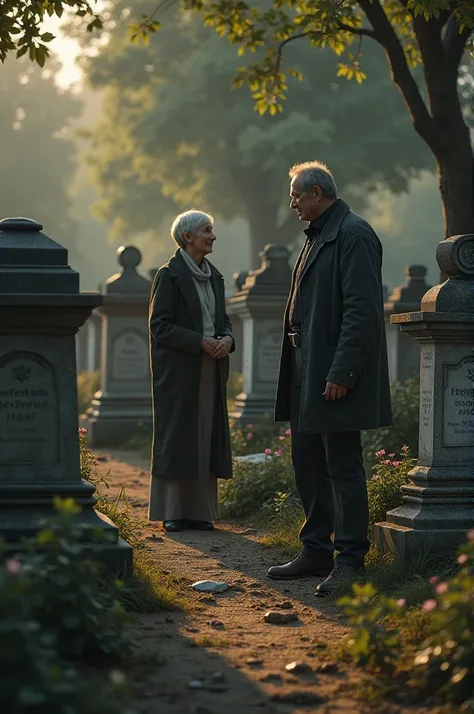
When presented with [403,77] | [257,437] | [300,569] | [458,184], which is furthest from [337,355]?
[257,437]

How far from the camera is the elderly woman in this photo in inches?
345

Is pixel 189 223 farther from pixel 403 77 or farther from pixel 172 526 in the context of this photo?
pixel 403 77

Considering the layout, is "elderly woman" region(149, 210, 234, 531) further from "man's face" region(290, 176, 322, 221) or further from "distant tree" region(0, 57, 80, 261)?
"distant tree" region(0, 57, 80, 261)

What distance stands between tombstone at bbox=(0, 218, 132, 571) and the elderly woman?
2.36m

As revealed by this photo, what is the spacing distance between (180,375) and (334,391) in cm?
254

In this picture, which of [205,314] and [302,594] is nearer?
[302,594]

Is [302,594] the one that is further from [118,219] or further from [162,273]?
[118,219]

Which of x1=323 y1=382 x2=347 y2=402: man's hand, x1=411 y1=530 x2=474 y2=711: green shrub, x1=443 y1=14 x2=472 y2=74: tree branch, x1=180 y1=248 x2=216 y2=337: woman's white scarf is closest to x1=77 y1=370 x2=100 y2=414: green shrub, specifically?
x1=443 y1=14 x2=472 y2=74: tree branch

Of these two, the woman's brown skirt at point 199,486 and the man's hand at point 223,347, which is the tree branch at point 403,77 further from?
the woman's brown skirt at point 199,486

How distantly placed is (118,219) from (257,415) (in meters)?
31.4

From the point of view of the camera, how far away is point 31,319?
6320 mm

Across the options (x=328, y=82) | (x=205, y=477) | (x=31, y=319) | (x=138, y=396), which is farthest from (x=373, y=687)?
(x=328, y=82)

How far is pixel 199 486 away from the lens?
8.91m

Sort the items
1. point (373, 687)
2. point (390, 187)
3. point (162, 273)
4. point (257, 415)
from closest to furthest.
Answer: point (373, 687), point (162, 273), point (257, 415), point (390, 187)
